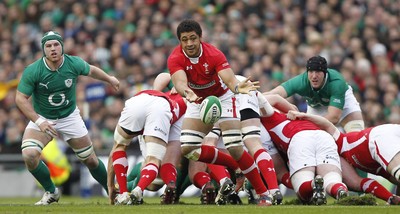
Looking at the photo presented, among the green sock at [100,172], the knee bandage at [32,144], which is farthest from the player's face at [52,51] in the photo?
the green sock at [100,172]

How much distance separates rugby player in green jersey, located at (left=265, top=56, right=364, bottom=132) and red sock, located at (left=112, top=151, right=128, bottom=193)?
2563mm

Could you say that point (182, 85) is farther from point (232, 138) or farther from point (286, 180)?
point (286, 180)

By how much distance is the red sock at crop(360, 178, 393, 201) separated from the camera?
41.1ft

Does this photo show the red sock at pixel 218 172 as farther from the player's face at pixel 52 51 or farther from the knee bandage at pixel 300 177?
the player's face at pixel 52 51

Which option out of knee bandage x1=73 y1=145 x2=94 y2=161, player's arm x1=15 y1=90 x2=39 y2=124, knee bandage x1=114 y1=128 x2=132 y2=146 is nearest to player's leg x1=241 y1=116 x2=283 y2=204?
knee bandage x1=114 y1=128 x2=132 y2=146

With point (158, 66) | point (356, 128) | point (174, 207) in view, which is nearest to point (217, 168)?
point (174, 207)

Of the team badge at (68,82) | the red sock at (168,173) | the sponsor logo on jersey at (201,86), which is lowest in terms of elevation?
the red sock at (168,173)

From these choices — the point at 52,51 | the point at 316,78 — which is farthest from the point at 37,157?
the point at 316,78

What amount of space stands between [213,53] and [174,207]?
76.4 inches

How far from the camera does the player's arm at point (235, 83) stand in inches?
462

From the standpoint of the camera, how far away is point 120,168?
1295 centimetres

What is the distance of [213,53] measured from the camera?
40.3ft

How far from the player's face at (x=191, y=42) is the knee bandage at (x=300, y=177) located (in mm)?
1986

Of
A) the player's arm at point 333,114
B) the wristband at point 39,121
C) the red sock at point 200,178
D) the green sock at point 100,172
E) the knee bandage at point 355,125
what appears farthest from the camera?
the knee bandage at point 355,125
